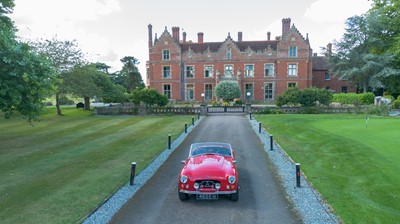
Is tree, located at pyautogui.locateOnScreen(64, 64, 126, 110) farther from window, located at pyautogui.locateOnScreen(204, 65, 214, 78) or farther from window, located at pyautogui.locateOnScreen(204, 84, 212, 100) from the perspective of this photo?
→ window, located at pyautogui.locateOnScreen(204, 65, 214, 78)

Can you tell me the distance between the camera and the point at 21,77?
55.6 feet

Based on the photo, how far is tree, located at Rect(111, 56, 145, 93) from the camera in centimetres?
8419

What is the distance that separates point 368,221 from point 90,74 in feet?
126

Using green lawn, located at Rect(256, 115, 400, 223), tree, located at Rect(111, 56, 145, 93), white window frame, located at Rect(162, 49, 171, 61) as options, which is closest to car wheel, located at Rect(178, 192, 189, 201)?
green lawn, located at Rect(256, 115, 400, 223)

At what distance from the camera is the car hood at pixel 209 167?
9.72 metres

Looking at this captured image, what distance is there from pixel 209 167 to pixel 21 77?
1274 centimetres

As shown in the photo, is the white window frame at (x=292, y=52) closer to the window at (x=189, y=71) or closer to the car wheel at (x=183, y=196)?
the window at (x=189, y=71)

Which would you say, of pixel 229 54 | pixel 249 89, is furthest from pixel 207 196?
pixel 229 54

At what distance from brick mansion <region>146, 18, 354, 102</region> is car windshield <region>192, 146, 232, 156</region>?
46053 mm

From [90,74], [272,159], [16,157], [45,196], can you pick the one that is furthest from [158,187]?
[90,74]

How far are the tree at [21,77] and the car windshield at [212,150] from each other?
33.4 feet

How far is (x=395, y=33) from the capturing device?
49.7 meters

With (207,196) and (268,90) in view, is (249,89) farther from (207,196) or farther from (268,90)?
(207,196)

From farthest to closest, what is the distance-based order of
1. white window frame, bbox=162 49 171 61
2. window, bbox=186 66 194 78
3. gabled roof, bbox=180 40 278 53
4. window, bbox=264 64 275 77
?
window, bbox=186 66 194 78
white window frame, bbox=162 49 171 61
gabled roof, bbox=180 40 278 53
window, bbox=264 64 275 77
